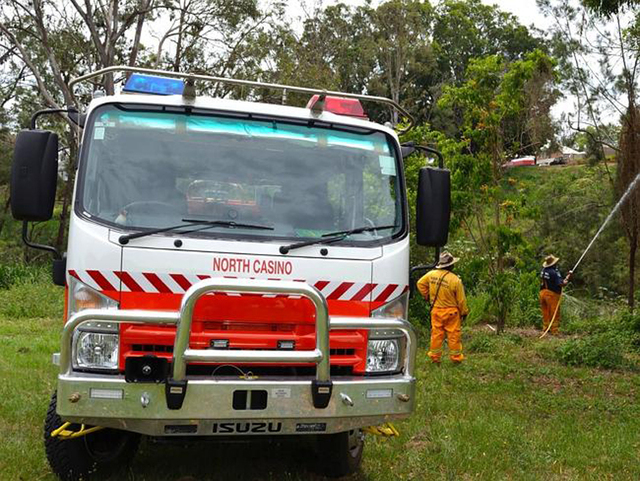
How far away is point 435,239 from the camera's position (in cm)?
487

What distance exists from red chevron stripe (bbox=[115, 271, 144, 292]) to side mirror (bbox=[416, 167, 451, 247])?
5.97 ft

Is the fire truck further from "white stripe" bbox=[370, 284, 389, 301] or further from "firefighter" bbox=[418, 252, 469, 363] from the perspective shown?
"firefighter" bbox=[418, 252, 469, 363]

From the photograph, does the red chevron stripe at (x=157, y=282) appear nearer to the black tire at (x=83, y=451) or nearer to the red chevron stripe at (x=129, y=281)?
the red chevron stripe at (x=129, y=281)

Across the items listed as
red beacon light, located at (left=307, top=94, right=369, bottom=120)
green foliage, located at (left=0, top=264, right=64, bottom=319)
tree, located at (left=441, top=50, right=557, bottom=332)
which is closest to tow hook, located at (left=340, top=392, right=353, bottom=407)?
red beacon light, located at (left=307, top=94, right=369, bottom=120)

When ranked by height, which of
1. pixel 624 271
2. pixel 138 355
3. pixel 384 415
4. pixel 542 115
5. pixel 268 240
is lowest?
pixel 624 271

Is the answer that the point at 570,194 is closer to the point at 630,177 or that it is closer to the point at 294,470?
the point at 630,177

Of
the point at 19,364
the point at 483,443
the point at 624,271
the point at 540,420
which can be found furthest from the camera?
the point at 624,271

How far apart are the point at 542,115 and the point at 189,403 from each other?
24388 millimetres

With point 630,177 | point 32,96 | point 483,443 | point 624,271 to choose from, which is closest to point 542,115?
point 624,271

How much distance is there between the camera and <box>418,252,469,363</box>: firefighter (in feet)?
33.0

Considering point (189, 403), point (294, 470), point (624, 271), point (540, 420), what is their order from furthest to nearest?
point (624, 271) < point (540, 420) < point (294, 470) < point (189, 403)

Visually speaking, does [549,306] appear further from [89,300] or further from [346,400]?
[89,300]

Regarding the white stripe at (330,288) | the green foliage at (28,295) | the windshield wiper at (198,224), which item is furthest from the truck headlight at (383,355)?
the green foliage at (28,295)

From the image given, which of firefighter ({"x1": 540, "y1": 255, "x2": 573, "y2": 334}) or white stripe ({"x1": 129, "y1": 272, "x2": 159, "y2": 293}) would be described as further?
firefighter ({"x1": 540, "y1": 255, "x2": 573, "y2": 334})
